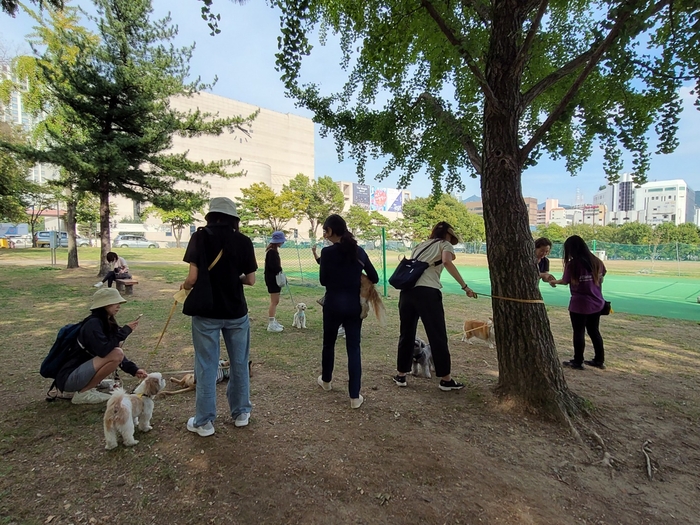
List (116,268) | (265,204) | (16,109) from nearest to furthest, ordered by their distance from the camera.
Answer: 1. (116,268)
2. (16,109)
3. (265,204)

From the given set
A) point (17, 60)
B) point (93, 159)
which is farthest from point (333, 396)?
point (17, 60)

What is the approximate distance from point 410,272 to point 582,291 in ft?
7.52

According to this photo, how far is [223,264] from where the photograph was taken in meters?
2.71

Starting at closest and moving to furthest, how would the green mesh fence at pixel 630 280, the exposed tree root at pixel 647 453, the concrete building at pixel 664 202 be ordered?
the exposed tree root at pixel 647 453
the green mesh fence at pixel 630 280
the concrete building at pixel 664 202

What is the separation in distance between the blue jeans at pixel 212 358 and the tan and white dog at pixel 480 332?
12.2ft

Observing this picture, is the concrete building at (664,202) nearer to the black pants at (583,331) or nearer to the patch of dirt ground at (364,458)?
the black pants at (583,331)

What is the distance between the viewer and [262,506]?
209 cm

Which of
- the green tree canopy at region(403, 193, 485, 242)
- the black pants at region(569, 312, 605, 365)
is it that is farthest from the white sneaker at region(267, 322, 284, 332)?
the green tree canopy at region(403, 193, 485, 242)

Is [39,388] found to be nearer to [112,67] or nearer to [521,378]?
[521,378]

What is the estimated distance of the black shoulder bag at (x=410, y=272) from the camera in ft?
11.6

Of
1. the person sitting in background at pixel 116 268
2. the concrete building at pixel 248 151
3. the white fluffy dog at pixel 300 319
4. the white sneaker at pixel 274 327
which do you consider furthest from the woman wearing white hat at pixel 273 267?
the concrete building at pixel 248 151

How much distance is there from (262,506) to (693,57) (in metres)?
4.24

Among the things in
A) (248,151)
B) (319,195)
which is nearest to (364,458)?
(319,195)

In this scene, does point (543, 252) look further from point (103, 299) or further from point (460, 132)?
point (103, 299)
